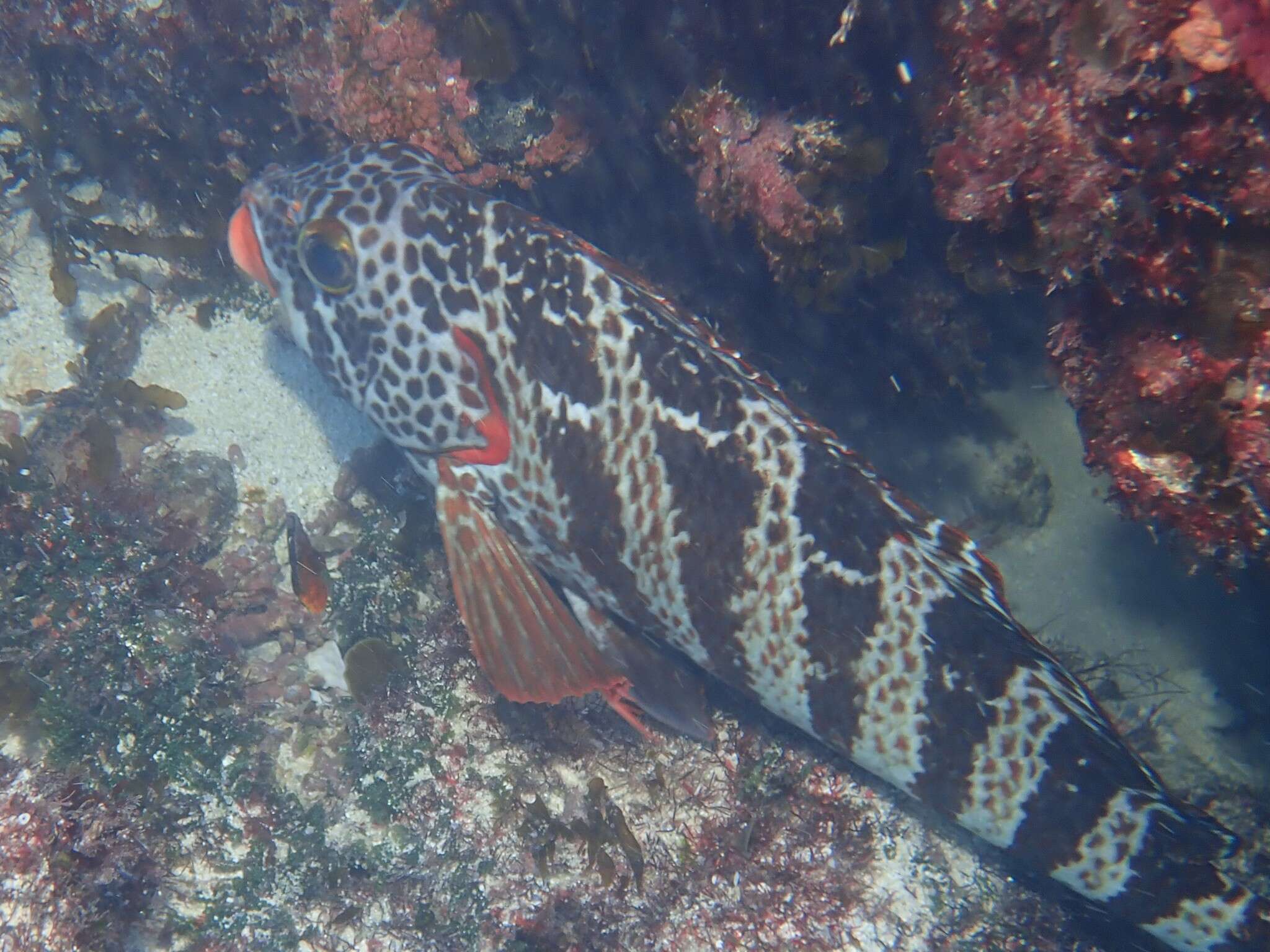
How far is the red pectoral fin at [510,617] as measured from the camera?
12.8ft

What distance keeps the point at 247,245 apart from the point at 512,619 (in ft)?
9.29

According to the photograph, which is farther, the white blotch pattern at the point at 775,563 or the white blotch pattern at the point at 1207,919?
the white blotch pattern at the point at 775,563

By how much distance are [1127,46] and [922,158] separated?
144cm

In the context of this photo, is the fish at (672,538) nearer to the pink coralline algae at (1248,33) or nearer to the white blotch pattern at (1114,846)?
the white blotch pattern at (1114,846)

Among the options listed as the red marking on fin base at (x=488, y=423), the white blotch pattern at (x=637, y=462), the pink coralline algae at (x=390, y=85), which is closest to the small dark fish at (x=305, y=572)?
the red marking on fin base at (x=488, y=423)

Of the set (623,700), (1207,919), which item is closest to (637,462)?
(623,700)

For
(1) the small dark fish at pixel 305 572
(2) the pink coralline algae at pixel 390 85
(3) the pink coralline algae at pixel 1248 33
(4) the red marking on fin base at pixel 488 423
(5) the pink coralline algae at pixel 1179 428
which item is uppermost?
(3) the pink coralline algae at pixel 1248 33

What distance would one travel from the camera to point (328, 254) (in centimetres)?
402

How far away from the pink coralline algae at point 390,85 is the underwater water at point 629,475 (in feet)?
0.10

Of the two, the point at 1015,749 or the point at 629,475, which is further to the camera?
the point at 629,475

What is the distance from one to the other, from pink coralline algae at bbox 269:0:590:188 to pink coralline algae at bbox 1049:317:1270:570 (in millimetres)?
3511

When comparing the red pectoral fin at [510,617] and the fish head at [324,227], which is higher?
the fish head at [324,227]

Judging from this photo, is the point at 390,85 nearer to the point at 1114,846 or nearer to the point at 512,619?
the point at 512,619

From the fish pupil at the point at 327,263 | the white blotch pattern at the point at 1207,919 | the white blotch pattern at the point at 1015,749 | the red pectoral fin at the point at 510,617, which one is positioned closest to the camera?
the white blotch pattern at the point at 1207,919
